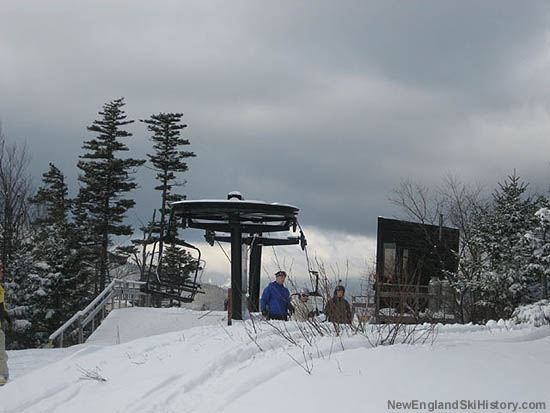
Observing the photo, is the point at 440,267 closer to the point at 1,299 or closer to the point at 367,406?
the point at 1,299

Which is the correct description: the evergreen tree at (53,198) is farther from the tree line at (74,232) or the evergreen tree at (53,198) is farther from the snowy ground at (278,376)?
the snowy ground at (278,376)

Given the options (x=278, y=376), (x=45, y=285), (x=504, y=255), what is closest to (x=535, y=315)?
(x=278, y=376)

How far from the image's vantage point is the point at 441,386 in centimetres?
636

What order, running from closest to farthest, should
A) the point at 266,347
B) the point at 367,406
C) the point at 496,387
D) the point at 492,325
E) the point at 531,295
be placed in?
1. the point at 367,406
2. the point at 496,387
3. the point at 266,347
4. the point at 492,325
5. the point at 531,295

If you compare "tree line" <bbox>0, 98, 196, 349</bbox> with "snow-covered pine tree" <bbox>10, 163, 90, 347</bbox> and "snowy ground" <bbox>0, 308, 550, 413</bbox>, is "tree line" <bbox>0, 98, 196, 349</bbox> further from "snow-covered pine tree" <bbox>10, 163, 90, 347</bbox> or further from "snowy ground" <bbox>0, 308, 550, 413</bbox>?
"snowy ground" <bbox>0, 308, 550, 413</bbox>

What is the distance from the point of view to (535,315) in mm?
14469

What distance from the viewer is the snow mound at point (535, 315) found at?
14.2 metres

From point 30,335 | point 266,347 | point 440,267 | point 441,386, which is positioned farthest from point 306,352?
point 30,335

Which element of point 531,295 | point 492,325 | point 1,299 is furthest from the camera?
point 531,295

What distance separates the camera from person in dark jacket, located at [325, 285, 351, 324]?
888cm

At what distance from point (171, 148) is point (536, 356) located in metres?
43.3

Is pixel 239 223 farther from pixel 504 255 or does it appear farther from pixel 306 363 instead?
pixel 504 255

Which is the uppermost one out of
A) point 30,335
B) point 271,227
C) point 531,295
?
point 271,227

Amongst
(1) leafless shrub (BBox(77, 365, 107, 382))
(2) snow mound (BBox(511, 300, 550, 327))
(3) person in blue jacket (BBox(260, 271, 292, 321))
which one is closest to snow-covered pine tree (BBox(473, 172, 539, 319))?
(2) snow mound (BBox(511, 300, 550, 327))
